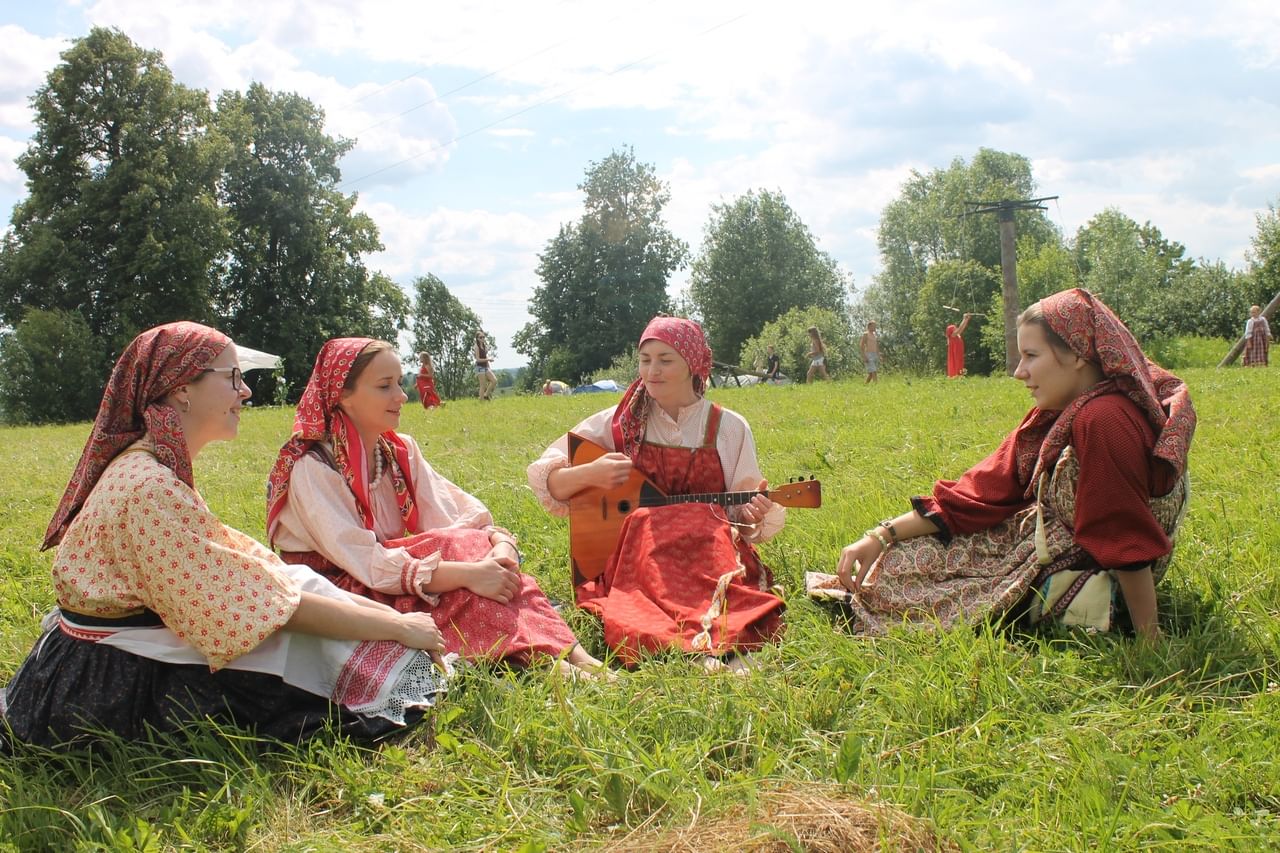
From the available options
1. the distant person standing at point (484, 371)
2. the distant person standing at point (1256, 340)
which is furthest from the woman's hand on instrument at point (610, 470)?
the distant person standing at point (1256, 340)

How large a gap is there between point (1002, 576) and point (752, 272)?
53.8 metres

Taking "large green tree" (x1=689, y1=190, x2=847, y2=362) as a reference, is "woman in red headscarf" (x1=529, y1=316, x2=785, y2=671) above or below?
below

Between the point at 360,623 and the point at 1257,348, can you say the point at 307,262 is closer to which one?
the point at 1257,348

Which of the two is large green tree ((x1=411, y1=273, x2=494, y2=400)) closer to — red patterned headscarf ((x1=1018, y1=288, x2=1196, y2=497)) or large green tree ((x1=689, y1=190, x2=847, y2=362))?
large green tree ((x1=689, y1=190, x2=847, y2=362))

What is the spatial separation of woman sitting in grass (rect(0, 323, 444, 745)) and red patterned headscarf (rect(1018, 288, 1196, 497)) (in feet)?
8.38

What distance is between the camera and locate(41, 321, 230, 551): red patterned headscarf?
299cm

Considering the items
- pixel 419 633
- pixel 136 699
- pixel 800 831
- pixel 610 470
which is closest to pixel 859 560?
pixel 610 470

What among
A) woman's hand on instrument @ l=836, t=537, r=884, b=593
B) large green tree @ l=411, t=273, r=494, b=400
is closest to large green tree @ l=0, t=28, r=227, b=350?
woman's hand on instrument @ l=836, t=537, r=884, b=593

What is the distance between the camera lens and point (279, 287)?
39844 mm

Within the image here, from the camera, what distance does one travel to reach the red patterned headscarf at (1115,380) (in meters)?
3.38

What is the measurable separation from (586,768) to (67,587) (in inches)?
66.3

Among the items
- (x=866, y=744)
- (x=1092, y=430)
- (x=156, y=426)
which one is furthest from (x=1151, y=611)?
(x=156, y=426)

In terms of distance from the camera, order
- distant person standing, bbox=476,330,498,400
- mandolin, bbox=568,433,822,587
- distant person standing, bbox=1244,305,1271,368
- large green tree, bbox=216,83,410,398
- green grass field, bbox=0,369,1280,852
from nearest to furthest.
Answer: green grass field, bbox=0,369,1280,852 → mandolin, bbox=568,433,822,587 → distant person standing, bbox=1244,305,1271,368 → distant person standing, bbox=476,330,498,400 → large green tree, bbox=216,83,410,398

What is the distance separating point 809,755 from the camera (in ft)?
9.30
